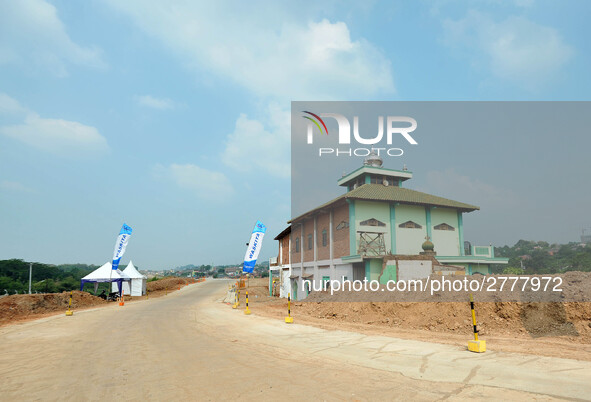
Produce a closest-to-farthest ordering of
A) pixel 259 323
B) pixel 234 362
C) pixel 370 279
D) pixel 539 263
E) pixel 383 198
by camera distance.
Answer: pixel 234 362 → pixel 259 323 → pixel 370 279 → pixel 383 198 → pixel 539 263

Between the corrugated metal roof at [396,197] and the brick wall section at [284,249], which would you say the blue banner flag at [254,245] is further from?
the brick wall section at [284,249]

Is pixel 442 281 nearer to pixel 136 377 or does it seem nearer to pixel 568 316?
pixel 568 316

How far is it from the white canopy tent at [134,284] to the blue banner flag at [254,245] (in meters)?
25.3

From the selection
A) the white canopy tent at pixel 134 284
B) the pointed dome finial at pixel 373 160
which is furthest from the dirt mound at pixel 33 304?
the pointed dome finial at pixel 373 160

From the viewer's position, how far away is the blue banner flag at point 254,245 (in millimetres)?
27781

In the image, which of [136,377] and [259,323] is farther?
[259,323]

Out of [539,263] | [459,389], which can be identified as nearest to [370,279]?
[459,389]

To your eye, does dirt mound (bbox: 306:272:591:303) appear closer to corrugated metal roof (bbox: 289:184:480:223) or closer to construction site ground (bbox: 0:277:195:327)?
corrugated metal roof (bbox: 289:184:480:223)

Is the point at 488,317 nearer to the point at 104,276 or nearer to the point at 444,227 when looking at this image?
the point at 444,227

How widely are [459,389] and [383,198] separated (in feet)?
81.7

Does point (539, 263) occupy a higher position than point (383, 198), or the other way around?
point (383, 198)

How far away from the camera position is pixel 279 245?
2013 inches

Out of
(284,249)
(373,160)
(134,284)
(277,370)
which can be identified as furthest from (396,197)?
(134,284)

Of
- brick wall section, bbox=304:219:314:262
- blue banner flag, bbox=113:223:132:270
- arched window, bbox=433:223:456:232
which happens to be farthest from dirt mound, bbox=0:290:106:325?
arched window, bbox=433:223:456:232
